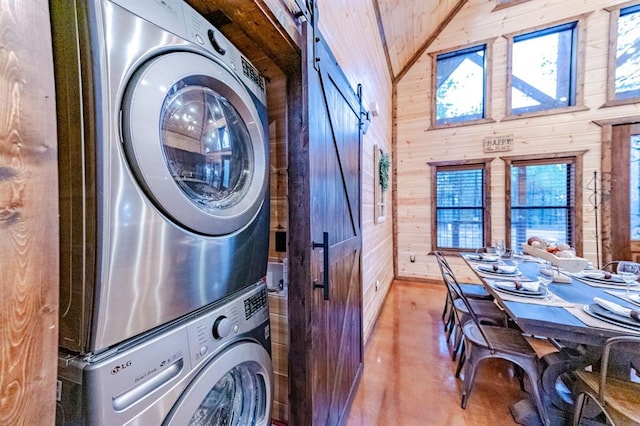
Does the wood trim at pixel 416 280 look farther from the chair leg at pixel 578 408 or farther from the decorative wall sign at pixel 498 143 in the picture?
the chair leg at pixel 578 408

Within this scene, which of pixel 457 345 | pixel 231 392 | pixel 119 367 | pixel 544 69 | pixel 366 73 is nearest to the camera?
pixel 119 367

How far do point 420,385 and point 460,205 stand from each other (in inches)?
139

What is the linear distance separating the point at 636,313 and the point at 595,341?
0.92ft

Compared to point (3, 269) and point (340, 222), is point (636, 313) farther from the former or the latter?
point (3, 269)

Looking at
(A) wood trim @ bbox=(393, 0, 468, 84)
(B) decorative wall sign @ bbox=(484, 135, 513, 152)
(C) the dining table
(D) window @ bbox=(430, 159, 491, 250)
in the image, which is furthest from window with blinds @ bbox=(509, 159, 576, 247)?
(A) wood trim @ bbox=(393, 0, 468, 84)

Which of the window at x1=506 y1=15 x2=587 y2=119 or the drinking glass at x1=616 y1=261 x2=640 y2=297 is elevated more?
the window at x1=506 y1=15 x2=587 y2=119

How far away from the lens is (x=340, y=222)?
1.57 meters

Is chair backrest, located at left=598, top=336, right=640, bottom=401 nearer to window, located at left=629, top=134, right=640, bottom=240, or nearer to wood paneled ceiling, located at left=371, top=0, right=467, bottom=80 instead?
window, located at left=629, top=134, right=640, bottom=240

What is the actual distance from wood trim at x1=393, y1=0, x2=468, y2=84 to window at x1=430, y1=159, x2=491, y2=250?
74.2 inches

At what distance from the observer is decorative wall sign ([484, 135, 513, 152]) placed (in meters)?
4.32

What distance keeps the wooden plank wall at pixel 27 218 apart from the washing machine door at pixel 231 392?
1.01ft

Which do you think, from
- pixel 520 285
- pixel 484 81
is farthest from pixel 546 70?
pixel 520 285

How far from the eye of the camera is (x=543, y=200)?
4215 millimetres

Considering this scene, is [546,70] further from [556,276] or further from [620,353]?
[620,353]
